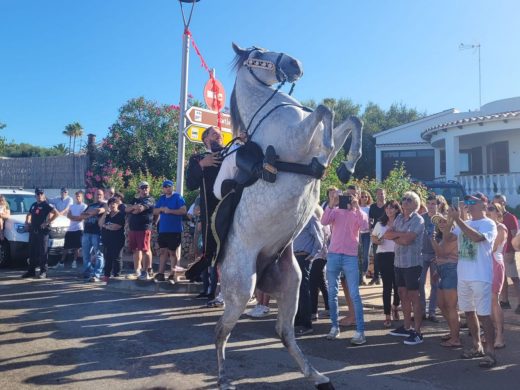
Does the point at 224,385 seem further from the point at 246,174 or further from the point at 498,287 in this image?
the point at 498,287

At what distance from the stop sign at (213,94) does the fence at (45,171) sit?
12.9 m

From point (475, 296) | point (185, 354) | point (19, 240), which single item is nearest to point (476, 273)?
point (475, 296)

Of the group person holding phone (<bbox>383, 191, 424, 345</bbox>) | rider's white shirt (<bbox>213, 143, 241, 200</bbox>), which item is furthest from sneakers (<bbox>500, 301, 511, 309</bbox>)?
rider's white shirt (<bbox>213, 143, 241, 200</bbox>)

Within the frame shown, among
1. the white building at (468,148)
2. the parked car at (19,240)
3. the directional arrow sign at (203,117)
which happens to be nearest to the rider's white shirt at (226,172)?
the directional arrow sign at (203,117)

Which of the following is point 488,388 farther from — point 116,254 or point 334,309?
point 116,254

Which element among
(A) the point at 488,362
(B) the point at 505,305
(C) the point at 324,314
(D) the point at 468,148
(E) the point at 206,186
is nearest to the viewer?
(E) the point at 206,186

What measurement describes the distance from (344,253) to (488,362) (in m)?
2.05

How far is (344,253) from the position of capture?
20.7ft

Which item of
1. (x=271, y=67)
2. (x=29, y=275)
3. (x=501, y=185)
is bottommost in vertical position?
(x=29, y=275)

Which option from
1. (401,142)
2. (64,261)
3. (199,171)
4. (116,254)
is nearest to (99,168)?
(64,261)

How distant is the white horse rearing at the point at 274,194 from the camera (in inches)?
132

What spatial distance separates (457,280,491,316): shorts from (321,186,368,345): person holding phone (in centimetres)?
125

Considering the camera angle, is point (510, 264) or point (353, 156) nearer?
point (353, 156)

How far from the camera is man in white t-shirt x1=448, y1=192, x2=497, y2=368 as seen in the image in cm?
509
